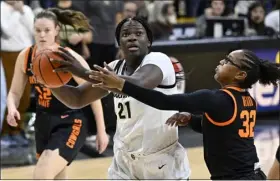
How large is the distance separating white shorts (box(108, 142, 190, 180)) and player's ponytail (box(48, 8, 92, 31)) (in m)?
1.50

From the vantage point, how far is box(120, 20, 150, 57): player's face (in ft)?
14.7

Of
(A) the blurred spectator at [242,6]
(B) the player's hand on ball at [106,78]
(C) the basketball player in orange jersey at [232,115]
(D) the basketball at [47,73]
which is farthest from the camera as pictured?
(A) the blurred spectator at [242,6]

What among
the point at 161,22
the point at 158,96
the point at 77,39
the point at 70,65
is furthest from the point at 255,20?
the point at 70,65

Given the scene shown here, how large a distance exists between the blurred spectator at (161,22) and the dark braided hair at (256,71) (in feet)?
22.7

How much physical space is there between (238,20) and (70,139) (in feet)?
19.4

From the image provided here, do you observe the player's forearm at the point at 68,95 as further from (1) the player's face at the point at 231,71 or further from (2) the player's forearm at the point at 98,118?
(2) the player's forearm at the point at 98,118

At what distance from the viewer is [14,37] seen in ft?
29.5

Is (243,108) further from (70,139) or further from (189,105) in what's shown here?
(70,139)

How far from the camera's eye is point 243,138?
13.6 feet

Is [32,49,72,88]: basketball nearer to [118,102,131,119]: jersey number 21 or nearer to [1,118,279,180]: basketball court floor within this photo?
[118,102,131,119]: jersey number 21

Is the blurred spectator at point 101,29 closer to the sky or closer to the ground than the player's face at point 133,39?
closer to the ground

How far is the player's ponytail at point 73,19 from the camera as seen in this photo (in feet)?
19.1

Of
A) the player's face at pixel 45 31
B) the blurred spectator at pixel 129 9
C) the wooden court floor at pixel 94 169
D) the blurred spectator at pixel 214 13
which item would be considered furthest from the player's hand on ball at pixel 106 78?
the blurred spectator at pixel 214 13

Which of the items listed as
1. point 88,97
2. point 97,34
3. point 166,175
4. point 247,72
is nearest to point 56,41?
point 88,97
